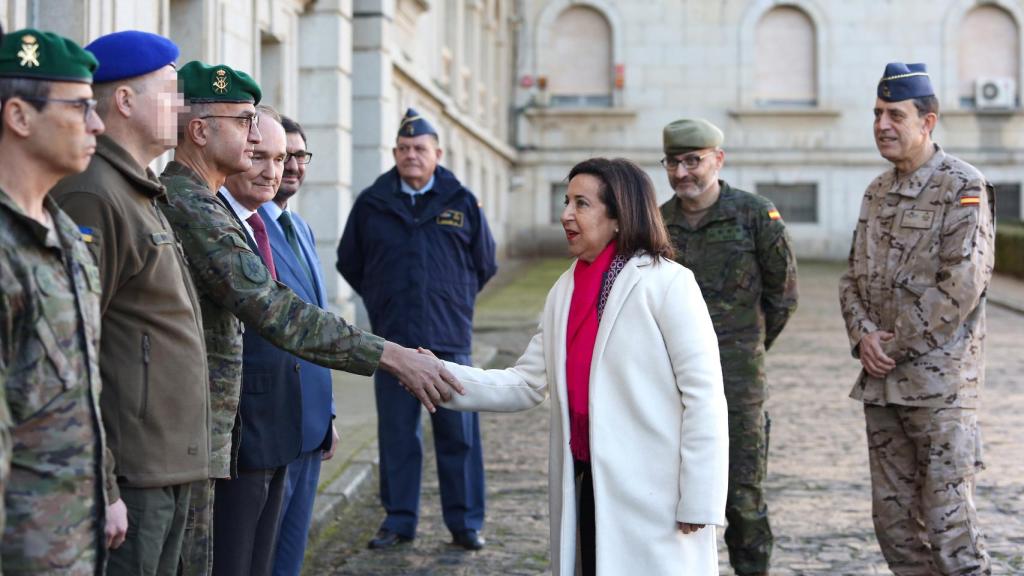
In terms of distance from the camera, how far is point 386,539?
21.5 ft

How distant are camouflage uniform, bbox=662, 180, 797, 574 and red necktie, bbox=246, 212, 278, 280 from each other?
78.9 inches

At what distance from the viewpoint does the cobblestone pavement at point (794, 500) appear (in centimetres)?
625

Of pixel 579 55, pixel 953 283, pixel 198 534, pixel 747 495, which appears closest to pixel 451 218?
pixel 747 495

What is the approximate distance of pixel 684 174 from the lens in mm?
5793

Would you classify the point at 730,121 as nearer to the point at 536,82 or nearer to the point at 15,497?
the point at 536,82

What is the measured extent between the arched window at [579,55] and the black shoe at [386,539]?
86.9 feet

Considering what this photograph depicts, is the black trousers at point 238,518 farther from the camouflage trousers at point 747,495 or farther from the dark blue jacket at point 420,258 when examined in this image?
the dark blue jacket at point 420,258

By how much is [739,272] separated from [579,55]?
90.0ft

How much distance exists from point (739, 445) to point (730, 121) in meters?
27.5

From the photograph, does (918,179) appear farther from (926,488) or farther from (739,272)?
(926,488)

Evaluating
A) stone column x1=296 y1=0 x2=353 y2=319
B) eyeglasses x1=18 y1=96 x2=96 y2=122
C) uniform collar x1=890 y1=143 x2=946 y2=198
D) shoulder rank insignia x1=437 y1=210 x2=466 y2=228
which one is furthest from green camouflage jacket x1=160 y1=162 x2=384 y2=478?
stone column x1=296 y1=0 x2=353 y2=319

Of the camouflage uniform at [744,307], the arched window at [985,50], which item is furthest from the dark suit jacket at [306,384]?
the arched window at [985,50]

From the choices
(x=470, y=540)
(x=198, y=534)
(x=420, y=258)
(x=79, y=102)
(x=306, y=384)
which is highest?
(x=79, y=102)

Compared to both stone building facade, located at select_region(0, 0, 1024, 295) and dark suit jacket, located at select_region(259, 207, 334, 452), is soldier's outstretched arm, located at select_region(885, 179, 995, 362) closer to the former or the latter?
dark suit jacket, located at select_region(259, 207, 334, 452)
